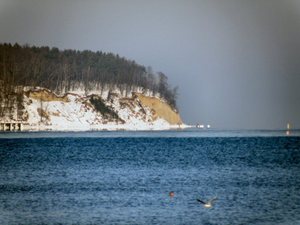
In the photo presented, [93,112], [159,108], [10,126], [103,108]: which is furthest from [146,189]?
[159,108]

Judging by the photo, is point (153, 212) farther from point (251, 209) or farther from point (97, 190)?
point (97, 190)

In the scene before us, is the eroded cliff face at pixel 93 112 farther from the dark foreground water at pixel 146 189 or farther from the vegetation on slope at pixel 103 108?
the dark foreground water at pixel 146 189

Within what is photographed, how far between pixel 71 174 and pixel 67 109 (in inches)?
3483

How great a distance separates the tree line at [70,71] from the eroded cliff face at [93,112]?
9.37ft

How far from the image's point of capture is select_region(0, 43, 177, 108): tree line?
122688 millimetres

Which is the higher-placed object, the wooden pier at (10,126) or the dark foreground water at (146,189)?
the wooden pier at (10,126)

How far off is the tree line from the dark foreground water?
67.4 meters

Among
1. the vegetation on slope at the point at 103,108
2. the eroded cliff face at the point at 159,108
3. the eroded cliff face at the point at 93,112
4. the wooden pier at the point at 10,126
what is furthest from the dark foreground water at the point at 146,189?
the eroded cliff face at the point at 159,108

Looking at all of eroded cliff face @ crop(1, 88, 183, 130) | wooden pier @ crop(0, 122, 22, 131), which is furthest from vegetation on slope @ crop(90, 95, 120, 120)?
wooden pier @ crop(0, 122, 22, 131)

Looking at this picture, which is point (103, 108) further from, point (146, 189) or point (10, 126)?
point (146, 189)

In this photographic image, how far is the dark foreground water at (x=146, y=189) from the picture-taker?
25.0 metres

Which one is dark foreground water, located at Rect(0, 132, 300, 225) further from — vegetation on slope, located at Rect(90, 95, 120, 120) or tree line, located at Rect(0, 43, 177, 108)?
vegetation on slope, located at Rect(90, 95, 120, 120)

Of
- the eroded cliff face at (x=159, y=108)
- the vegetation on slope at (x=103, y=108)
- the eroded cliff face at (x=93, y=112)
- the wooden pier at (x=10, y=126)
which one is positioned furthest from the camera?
the eroded cliff face at (x=159, y=108)

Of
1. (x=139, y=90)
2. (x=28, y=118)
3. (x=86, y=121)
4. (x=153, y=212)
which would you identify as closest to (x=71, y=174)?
(x=153, y=212)
